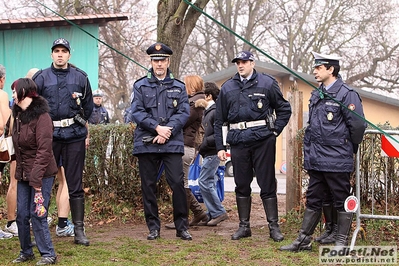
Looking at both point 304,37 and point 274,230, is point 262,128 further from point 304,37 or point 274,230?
point 304,37

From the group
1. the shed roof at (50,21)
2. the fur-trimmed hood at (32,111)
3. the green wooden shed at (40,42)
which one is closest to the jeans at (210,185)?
the fur-trimmed hood at (32,111)

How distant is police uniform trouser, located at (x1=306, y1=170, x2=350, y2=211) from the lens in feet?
22.6

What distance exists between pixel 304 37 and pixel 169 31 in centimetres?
3093

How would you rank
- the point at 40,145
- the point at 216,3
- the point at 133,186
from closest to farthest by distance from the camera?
the point at 40,145
the point at 133,186
the point at 216,3

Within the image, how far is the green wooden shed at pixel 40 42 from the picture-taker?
51.9 ft

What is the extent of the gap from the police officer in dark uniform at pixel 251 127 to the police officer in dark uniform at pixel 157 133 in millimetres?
Result: 530

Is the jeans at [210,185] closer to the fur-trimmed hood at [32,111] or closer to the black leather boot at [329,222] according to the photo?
the black leather boot at [329,222]

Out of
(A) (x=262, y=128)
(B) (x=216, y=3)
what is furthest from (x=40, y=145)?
(B) (x=216, y=3)

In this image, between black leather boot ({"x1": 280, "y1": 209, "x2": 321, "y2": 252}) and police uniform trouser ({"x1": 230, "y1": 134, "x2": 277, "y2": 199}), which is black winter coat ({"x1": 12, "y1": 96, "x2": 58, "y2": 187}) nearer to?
police uniform trouser ({"x1": 230, "y1": 134, "x2": 277, "y2": 199})

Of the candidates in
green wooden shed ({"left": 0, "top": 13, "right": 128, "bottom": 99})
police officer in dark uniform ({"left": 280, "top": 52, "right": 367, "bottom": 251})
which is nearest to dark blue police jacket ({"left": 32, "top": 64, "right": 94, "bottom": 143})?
police officer in dark uniform ({"left": 280, "top": 52, "right": 367, "bottom": 251})

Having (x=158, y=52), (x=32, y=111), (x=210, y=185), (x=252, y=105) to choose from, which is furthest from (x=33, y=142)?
(x=210, y=185)

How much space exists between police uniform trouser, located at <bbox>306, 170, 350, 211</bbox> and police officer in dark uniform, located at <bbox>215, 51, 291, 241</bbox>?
0.75 meters

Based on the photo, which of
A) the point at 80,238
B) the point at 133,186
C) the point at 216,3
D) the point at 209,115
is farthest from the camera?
the point at 216,3

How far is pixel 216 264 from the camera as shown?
→ 6457mm
